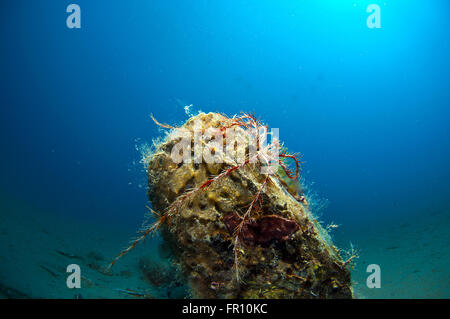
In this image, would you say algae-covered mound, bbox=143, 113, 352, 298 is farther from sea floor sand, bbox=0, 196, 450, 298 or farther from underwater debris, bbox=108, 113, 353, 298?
sea floor sand, bbox=0, 196, 450, 298

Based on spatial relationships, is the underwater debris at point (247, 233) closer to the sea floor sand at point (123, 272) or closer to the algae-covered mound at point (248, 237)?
the algae-covered mound at point (248, 237)

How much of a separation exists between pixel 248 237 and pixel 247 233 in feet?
0.19

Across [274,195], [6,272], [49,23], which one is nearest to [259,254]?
[274,195]

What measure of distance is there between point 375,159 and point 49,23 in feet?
349

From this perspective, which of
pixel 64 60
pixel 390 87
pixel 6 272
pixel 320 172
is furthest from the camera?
pixel 390 87

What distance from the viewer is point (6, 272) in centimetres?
638

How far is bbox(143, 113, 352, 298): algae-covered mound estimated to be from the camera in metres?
2.91

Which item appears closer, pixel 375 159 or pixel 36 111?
pixel 36 111

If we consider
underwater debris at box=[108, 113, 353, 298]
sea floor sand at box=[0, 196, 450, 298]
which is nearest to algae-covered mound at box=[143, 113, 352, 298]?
underwater debris at box=[108, 113, 353, 298]

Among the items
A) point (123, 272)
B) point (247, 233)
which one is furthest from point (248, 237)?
point (123, 272)

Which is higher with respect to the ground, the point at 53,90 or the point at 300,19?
the point at 300,19

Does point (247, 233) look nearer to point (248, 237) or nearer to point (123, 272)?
point (248, 237)

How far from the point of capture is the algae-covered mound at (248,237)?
2908mm

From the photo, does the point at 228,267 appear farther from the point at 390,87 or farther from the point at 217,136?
the point at 390,87
